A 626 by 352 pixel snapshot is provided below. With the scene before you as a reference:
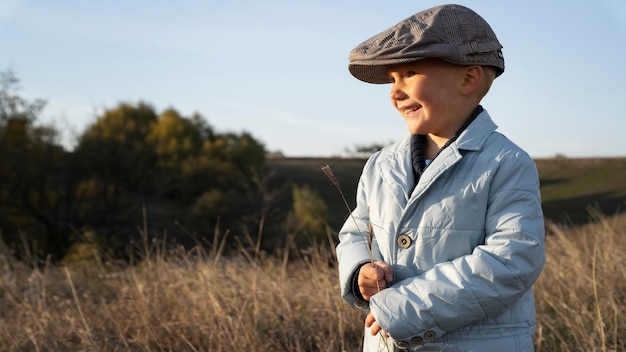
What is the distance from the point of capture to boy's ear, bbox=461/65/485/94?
1.74 metres

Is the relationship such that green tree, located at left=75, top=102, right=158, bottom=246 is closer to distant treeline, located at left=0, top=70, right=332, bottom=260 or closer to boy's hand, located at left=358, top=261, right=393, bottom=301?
distant treeline, located at left=0, top=70, right=332, bottom=260

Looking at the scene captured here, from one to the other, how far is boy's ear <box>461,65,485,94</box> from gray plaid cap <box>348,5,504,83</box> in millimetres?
28

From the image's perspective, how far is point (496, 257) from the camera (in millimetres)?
1585

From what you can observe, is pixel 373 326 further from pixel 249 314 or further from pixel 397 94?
pixel 249 314

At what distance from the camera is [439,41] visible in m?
1.66

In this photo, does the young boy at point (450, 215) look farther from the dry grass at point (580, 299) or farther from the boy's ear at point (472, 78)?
the dry grass at point (580, 299)

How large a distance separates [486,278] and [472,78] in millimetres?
546

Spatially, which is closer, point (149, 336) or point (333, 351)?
point (333, 351)

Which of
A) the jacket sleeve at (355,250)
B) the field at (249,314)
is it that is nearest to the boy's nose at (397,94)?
the jacket sleeve at (355,250)

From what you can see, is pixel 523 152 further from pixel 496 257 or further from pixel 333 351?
pixel 333 351

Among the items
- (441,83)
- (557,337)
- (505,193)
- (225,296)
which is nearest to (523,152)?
(505,193)

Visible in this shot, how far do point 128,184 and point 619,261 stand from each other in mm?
28255

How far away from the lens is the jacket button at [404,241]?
5.61 feet

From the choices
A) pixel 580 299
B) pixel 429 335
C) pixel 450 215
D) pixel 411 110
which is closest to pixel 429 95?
pixel 411 110
